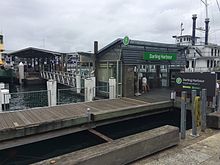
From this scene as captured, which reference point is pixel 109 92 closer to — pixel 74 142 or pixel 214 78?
pixel 74 142

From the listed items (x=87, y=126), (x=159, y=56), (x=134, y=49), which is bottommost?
(x=87, y=126)

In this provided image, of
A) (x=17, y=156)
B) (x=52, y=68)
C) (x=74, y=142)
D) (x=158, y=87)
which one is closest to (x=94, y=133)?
(x=74, y=142)

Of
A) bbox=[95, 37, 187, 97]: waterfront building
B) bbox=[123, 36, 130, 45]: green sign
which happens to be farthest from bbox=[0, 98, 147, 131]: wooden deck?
bbox=[123, 36, 130, 45]: green sign

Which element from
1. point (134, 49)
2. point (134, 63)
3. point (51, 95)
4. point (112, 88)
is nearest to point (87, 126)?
point (51, 95)

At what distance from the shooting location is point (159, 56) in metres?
15.5

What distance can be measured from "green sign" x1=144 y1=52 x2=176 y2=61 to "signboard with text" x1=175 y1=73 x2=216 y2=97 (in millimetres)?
3505

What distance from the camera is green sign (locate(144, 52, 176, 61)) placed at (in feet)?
48.3

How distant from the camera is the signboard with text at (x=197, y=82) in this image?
10.3 meters

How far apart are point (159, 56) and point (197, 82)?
507 centimetres

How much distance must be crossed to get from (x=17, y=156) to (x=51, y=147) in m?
1.25

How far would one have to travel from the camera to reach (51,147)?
852 centimetres

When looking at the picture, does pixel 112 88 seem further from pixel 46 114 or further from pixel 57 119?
pixel 57 119

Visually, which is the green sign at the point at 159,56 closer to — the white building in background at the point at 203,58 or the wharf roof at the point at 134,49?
the wharf roof at the point at 134,49

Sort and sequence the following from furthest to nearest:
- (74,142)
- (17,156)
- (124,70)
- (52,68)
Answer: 1. (52,68)
2. (124,70)
3. (74,142)
4. (17,156)
